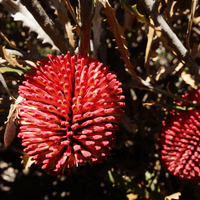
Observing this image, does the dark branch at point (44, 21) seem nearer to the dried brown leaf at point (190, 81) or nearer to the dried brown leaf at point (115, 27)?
the dried brown leaf at point (115, 27)

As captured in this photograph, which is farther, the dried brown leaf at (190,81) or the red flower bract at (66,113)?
the dried brown leaf at (190,81)

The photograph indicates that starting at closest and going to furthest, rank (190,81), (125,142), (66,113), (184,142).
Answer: (66,113), (184,142), (190,81), (125,142)

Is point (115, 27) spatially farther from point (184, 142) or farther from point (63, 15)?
point (184, 142)

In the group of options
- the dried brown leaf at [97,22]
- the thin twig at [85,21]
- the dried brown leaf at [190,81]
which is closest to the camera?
the thin twig at [85,21]

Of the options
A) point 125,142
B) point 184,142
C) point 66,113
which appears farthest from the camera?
point 125,142

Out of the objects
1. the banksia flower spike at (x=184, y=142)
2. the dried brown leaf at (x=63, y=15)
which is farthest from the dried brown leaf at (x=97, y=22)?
the banksia flower spike at (x=184, y=142)

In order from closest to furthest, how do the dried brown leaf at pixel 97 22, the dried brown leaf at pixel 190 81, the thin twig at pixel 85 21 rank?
the thin twig at pixel 85 21 < the dried brown leaf at pixel 97 22 < the dried brown leaf at pixel 190 81

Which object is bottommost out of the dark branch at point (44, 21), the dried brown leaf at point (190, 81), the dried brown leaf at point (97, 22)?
the dried brown leaf at point (190, 81)

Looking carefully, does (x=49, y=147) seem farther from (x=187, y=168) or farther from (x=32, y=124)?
(x=187, y=168)

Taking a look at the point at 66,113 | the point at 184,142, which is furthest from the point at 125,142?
the point at 66,113
